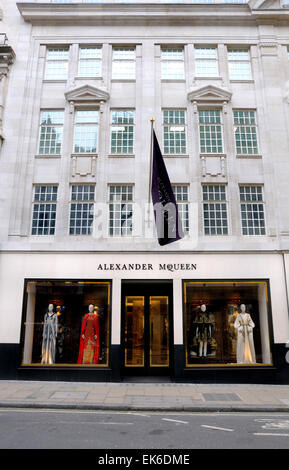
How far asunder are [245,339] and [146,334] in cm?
407

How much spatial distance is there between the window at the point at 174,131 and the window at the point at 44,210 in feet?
18.6

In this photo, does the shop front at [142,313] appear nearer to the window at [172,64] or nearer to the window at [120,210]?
the window at [120,210]

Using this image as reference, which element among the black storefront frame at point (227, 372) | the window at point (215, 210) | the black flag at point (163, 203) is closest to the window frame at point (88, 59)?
the black flag at point (163, 203)

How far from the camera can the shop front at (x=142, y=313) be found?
12.7 meters

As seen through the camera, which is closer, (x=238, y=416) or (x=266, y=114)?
(x=238, y=416)

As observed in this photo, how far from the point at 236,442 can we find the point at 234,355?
6.64m

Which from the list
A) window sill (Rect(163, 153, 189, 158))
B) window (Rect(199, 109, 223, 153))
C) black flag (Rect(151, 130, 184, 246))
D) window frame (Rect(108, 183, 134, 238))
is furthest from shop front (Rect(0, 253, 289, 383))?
window (Rect(199, 109, 223, 153))

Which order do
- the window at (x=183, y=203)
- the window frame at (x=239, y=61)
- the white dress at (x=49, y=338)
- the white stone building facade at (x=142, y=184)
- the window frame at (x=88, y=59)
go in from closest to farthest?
the white dress at (x=49, y=338) → the white stone building facade at (x=142, y=184) → the window at (x=183, y=203) → the window frame at (x=239, y=61) → the window frame at (x=88, y=59)

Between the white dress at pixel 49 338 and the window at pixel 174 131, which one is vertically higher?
the window at pixel 174 131

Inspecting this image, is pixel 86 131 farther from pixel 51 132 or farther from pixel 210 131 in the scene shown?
pixel 210 131

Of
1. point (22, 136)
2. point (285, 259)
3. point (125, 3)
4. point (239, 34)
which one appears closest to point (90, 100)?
point (22, 136)

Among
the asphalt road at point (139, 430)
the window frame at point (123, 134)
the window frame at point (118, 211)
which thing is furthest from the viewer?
the window frame at point (123, 134)

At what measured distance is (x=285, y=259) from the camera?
1323 centimetres

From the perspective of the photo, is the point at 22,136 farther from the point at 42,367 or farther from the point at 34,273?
the point at 42,367
